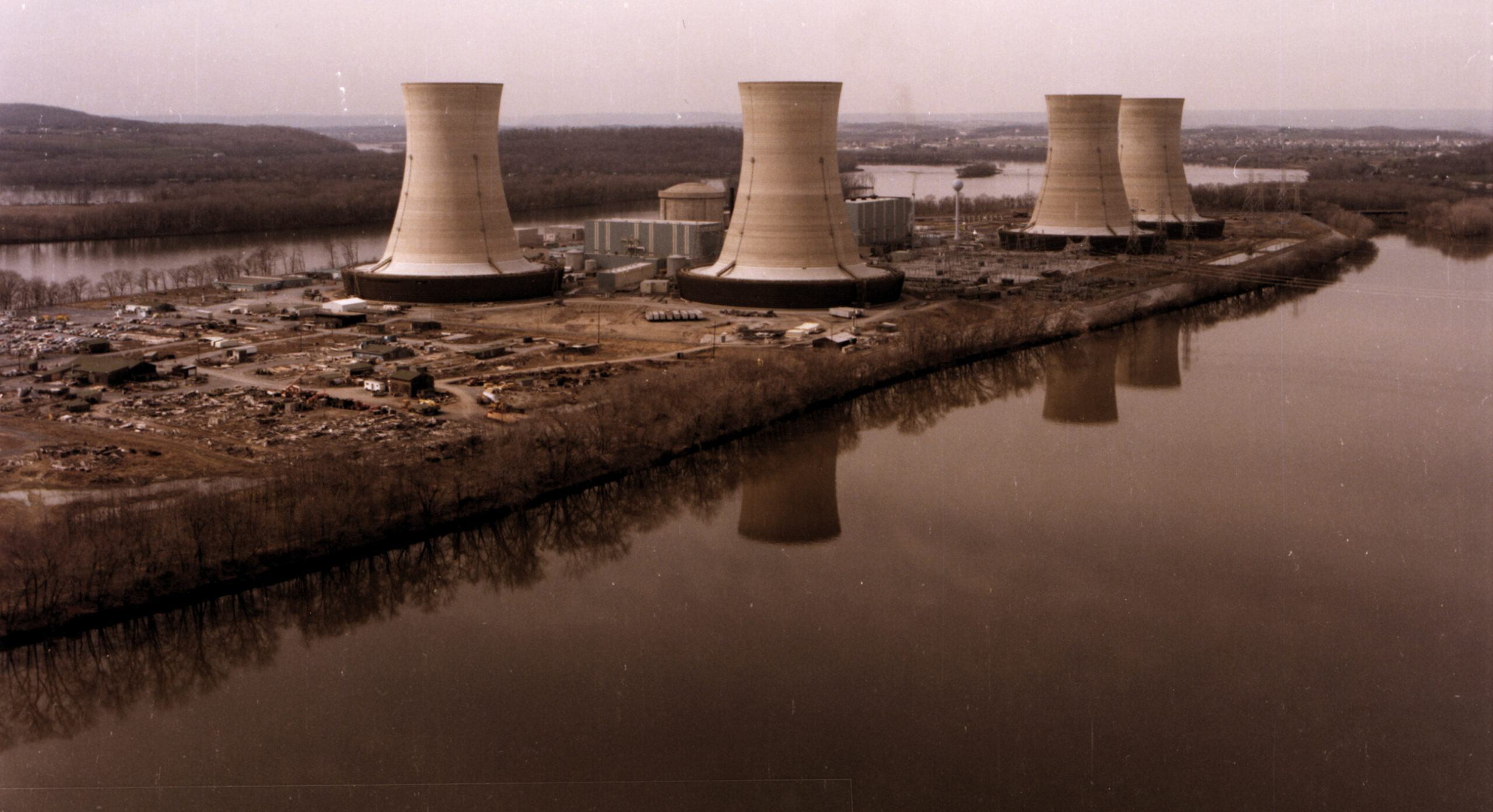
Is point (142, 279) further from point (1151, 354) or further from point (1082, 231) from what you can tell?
point (1082, 231)

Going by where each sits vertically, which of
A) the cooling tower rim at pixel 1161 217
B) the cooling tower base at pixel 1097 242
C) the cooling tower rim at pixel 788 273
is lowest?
the cooling tower rim at pixel 788 273

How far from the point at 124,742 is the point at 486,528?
3.13m

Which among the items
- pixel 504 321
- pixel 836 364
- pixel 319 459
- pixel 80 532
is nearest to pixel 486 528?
pixel 319 459

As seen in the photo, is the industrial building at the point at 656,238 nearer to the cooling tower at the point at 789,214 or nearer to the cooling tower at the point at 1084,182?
the cooling tower at the point at 789,214

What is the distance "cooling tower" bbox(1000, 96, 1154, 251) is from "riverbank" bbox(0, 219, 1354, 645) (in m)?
10.2

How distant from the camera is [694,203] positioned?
23.7 metres

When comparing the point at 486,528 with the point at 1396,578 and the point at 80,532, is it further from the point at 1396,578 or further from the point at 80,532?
the point at 1396,578

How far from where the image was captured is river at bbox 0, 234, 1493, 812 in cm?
627

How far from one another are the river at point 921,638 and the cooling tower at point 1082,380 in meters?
0.99

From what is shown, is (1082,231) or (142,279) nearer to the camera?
(142,279)

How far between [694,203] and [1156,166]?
36.1 ft

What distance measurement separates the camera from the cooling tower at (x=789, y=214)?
17.1m

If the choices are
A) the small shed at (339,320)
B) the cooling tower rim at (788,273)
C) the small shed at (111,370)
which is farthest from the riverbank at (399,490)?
the small shed at (339,320)

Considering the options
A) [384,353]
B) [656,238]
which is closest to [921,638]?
[384,353]
